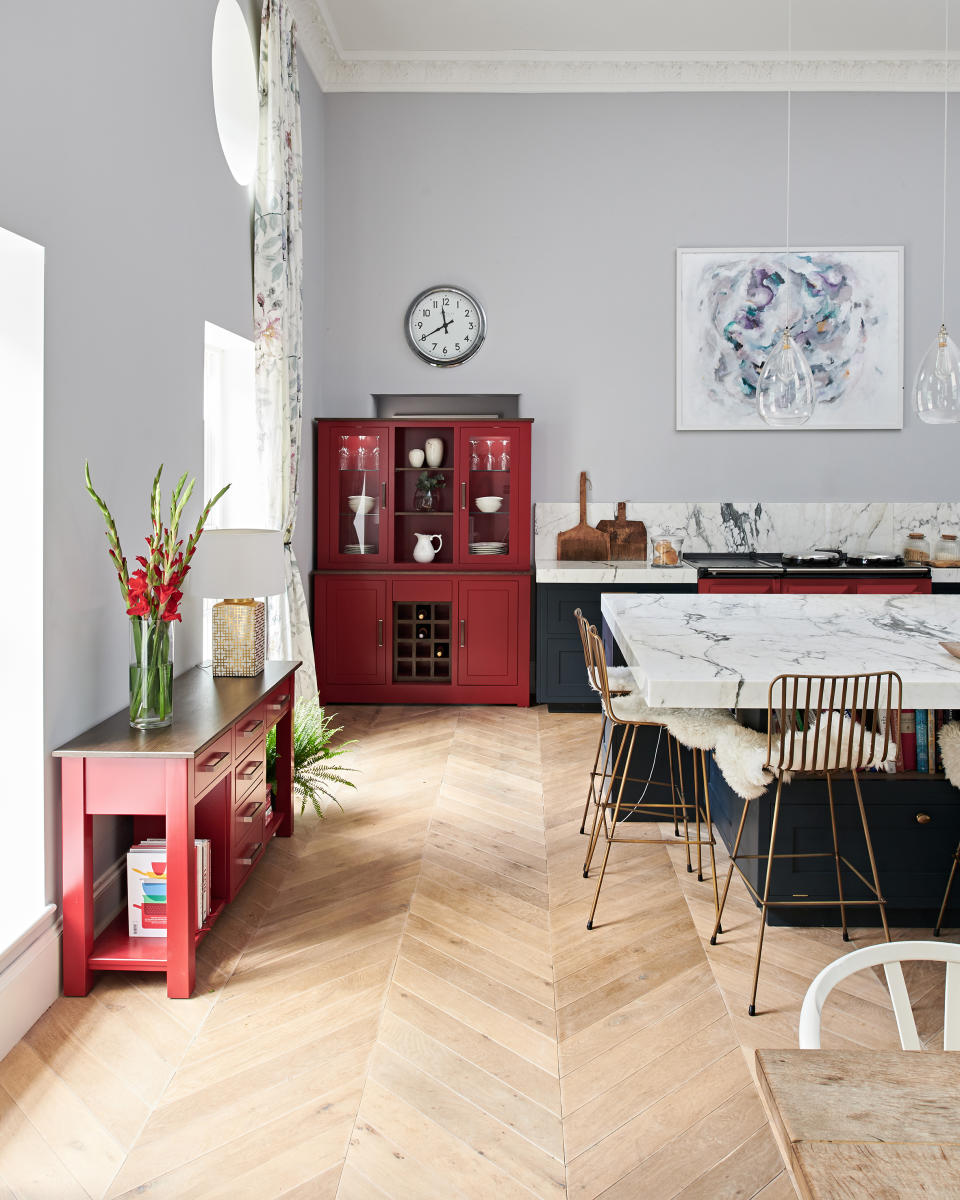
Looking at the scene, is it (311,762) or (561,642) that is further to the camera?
(561,642)

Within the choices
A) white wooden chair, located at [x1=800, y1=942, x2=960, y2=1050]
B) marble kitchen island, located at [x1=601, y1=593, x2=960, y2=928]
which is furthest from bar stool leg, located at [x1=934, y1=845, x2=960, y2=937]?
white wooden chair, located at [x1=800, y1=942, x2=960, y2=1050]

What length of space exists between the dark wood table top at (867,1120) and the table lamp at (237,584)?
8.33 feet

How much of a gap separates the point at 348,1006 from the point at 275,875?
93cm

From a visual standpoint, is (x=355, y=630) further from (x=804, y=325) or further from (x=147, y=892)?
(x=804, y=325)

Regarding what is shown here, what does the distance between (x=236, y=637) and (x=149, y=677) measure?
28.6 inches

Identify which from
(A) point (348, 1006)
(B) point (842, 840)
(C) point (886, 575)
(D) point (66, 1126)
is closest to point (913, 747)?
(B) point (842, 840)

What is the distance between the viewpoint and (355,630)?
5.85m

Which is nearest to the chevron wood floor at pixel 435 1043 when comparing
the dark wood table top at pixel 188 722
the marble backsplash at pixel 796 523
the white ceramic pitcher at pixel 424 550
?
the dark wood table top at pixel 188 722

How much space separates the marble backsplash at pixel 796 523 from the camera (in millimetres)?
6137

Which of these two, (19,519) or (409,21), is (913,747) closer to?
(19,519)

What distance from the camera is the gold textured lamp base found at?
3381 mm

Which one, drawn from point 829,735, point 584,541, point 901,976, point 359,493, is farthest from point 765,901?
point 359,493

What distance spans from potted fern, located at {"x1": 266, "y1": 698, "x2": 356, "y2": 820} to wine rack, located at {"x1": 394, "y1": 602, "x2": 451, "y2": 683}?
126 cm

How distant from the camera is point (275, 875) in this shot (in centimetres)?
328
